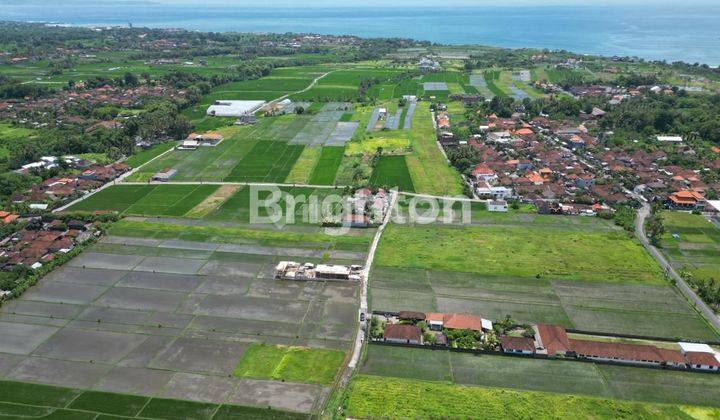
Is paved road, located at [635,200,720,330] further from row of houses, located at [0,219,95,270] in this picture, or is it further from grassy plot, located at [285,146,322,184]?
row of houses, located at [0,219,95,270]

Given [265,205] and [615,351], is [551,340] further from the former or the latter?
[265,205]

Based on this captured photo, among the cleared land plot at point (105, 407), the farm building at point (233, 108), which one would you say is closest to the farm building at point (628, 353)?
the cleared land plot at point (105, 407)

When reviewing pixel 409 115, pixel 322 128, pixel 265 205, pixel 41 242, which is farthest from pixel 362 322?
pixel 409 115

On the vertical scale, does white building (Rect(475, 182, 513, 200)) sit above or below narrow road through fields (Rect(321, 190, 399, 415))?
above

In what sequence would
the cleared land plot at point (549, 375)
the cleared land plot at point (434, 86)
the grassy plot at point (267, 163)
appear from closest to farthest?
the cleared land plot at point (549, 375) → the grassy plot at point (267, 163) → the cleared land plot at point (434, 86)

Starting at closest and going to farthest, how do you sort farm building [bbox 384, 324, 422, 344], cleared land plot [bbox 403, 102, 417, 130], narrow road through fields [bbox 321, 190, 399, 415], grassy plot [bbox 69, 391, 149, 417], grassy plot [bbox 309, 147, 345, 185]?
1. grassy plot [bbox 69, 391, 149, 417]
2. narrow road through fields [bbox 321, 190, 399, 415]
3. farm building [bbox 384, 324, 422, 344]
4. grassy plot [bbox 309, 147, 345, 185]
5. cleared land plot [bbox 403, 102, 417, 130]

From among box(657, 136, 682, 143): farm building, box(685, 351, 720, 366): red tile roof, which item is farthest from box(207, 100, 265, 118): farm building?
box(685, 351, 720, 366): red tile roof

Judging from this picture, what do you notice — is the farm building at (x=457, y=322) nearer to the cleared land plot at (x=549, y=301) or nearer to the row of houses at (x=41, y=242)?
the cleared land plot at (x=549, y=301)

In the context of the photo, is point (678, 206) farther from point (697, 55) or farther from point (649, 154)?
point (697, 55)
